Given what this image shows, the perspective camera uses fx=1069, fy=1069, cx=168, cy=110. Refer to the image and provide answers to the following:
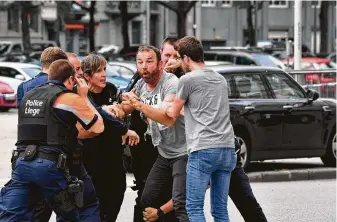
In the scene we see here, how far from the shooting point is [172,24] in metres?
78.3

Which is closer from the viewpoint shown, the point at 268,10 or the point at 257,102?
the point at 257,102

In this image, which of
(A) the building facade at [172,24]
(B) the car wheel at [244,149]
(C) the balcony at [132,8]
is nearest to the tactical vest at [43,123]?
(B) the car wheel at [244,149]

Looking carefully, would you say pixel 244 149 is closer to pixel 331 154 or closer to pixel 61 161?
pixel 331 154

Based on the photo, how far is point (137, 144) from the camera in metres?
9.11

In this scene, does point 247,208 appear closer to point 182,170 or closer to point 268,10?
point 182,170

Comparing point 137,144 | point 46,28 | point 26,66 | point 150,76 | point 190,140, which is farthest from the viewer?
point 46,28

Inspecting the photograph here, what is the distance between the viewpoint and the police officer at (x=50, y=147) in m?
7.42

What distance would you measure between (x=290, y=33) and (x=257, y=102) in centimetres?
6787

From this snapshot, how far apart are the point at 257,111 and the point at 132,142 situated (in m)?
6.16

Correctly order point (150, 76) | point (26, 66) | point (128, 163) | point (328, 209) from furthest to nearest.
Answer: point (26, 66), point (128, 163), point (328, 209), point (150, 76)

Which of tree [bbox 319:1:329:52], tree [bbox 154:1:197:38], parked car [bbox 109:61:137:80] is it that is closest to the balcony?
tree [bbox 319:1:329:52]

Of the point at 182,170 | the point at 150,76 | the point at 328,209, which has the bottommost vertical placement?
the point at 328,209

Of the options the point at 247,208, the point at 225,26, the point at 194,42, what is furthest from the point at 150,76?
the point at 225,26

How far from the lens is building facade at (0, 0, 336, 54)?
73938mm
